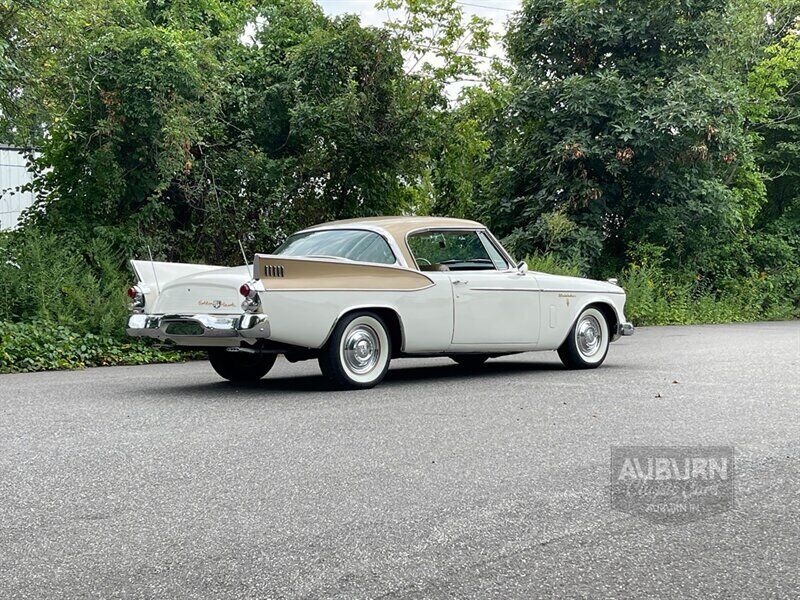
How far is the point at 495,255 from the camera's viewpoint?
10.3 meters

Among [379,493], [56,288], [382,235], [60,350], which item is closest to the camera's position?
[379,493]

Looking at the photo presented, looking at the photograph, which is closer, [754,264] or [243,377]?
[243,377]

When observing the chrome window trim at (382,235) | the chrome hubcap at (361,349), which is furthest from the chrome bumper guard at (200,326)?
the chrome window trim at (382,235)

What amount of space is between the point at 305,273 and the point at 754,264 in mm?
22434

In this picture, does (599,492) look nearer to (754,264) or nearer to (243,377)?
(243,377)

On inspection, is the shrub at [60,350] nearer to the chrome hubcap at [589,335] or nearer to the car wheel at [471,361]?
the car wheel at [471,361]

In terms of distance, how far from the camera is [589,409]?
7.88 metres

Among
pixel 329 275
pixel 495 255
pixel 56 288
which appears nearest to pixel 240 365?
pixel 329 275

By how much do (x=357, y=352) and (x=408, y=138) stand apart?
29.5 ft

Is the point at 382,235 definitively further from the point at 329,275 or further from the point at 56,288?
the point at 56,288

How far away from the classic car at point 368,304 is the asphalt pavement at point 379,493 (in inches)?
19.4

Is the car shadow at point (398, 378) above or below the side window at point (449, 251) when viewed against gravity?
below

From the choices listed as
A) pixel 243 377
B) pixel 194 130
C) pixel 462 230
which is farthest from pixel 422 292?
pixel 194 130

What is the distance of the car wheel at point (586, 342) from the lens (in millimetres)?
10805
